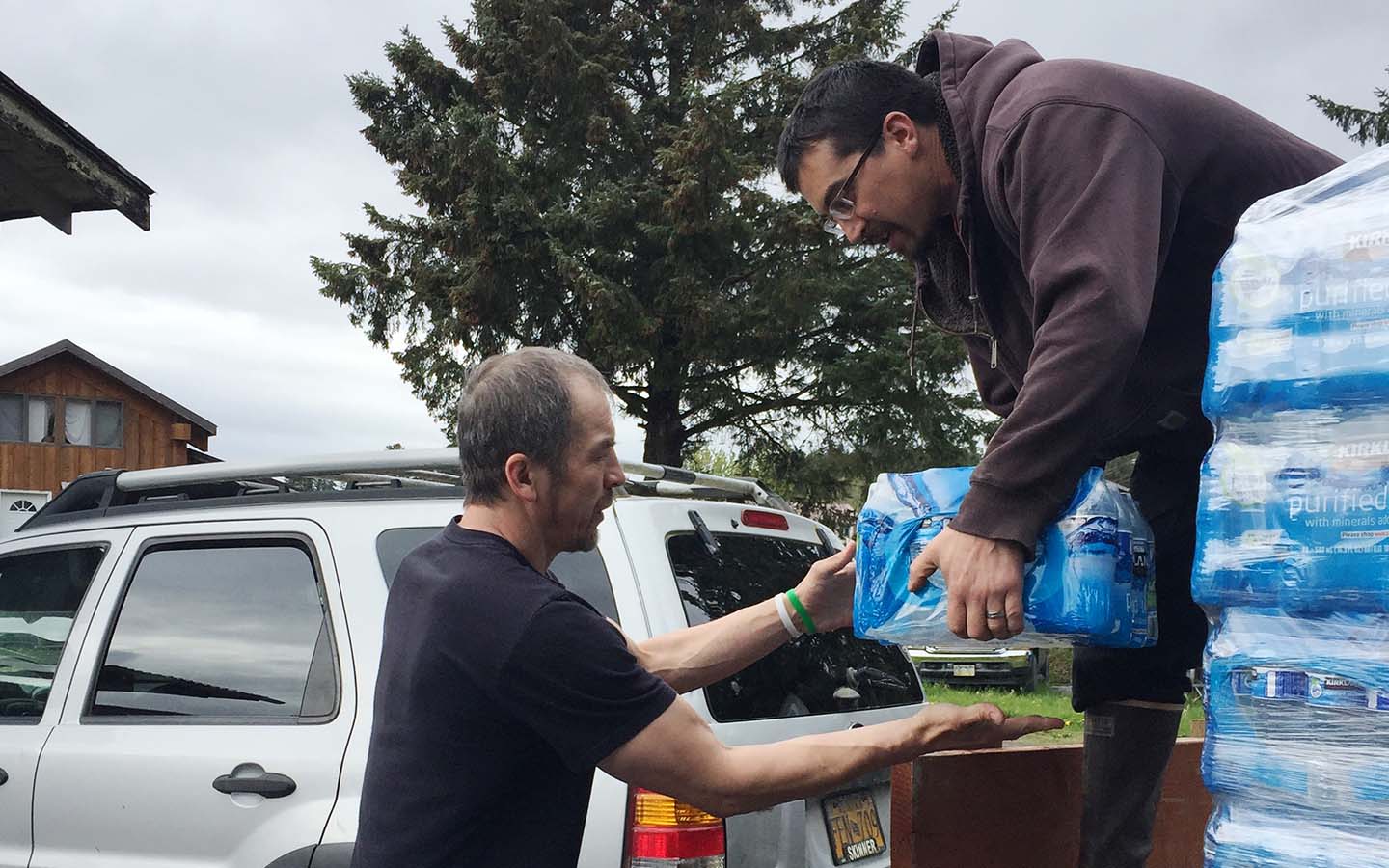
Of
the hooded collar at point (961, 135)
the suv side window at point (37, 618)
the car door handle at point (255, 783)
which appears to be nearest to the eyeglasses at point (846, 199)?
the hooded collar at point (961, 135)

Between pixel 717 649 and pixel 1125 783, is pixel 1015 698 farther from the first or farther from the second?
pixel 1125 783

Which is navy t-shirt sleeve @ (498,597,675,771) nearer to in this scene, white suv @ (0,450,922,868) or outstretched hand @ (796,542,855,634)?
outstretched hand @ (796,542,855,634)

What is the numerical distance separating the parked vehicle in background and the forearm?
16.2m

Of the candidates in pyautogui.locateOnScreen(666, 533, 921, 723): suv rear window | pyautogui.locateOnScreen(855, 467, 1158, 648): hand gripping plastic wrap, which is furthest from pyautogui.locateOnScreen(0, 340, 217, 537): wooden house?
pyautogui.locateOnScreen(855, 467, 1158, 648): hand gripping plastic wrap

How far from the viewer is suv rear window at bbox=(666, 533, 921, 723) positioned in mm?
3352

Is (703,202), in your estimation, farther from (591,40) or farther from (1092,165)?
(1092,165)

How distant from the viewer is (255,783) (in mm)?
3371

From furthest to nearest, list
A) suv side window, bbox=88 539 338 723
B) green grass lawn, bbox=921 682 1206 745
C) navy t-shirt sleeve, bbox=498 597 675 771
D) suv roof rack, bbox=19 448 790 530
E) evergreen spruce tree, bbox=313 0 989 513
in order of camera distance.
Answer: evergreen spruce tree, bbox=313 0 989 513
green grass lawn, bbox=921 682 1206 745
suv roof rack, bbox=19 448 790 530
suv side window, bbox=88 539 338 723
navy t-shirt sleeve, bbox=498 597 675 771

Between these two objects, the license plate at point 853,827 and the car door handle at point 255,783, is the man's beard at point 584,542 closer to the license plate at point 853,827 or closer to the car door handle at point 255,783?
the license plate at point 853,827

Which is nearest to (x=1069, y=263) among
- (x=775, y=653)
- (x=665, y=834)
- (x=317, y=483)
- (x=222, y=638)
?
(x=665, y=834)

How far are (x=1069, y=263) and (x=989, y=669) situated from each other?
59.5ft

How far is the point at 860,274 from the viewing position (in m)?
17.6

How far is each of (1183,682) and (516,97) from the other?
59.9 feet

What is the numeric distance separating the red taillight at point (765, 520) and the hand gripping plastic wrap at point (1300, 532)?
214cm
